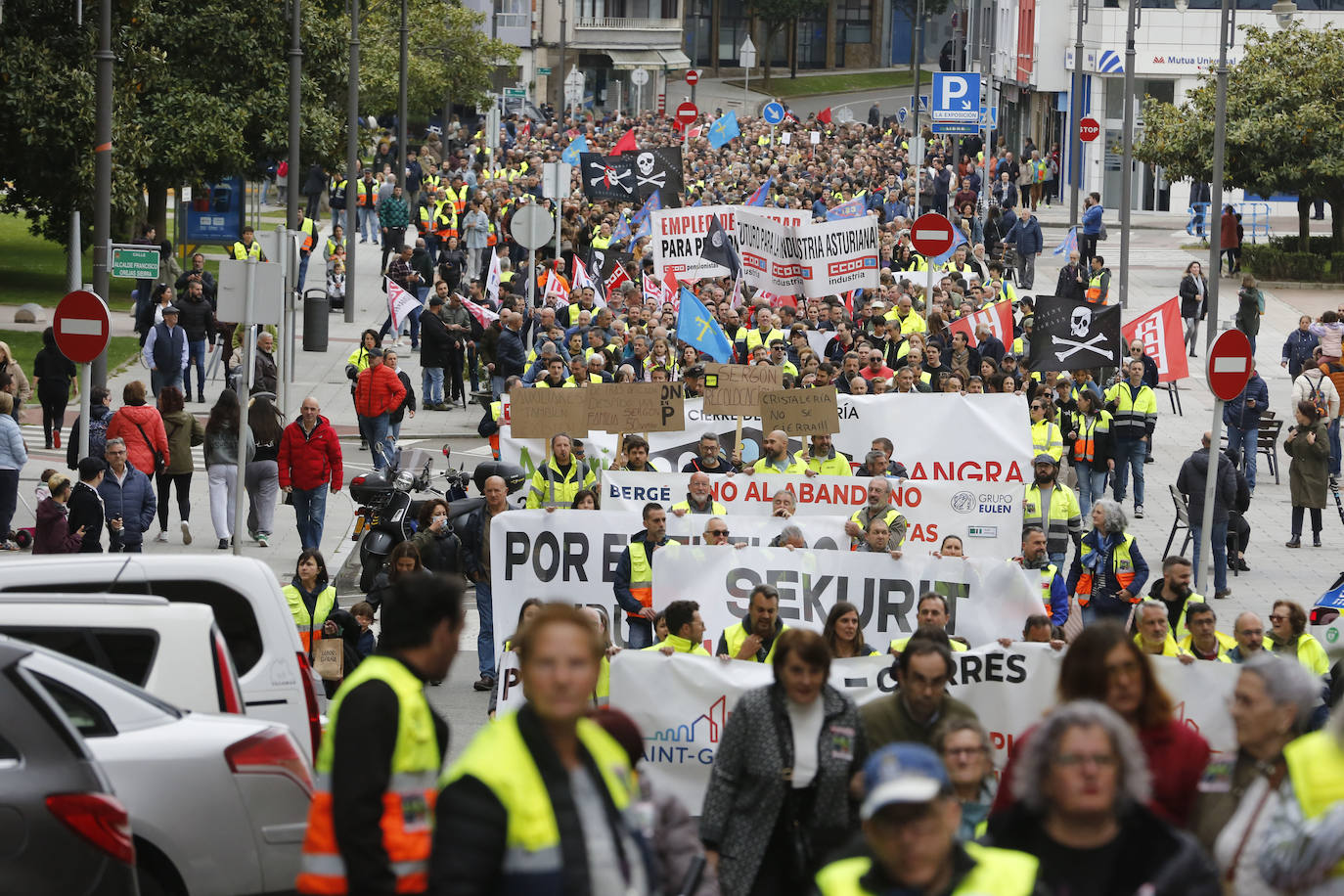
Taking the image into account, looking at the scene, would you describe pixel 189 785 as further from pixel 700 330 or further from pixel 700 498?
pixel 700 330

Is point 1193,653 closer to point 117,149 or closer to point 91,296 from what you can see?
point 91,296

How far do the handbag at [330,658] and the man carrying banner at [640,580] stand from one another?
1.79 meters

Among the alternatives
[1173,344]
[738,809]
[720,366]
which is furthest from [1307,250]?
[738,809]

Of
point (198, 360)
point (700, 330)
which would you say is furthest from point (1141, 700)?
point (198, 360)

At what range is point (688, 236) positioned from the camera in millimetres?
24875

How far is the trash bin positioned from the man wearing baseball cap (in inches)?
1066

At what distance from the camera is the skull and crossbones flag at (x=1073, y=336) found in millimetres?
20078

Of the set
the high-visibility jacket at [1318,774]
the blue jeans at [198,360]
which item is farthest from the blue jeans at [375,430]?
the high-visibility jacket at [1318,774]

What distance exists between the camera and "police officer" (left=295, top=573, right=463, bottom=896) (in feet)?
16.7

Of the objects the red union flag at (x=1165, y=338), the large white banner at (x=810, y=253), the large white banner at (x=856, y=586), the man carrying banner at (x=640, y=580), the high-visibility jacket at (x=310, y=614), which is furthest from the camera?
the large white banner at (x=810, y=253)

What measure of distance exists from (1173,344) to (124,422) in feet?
35.2

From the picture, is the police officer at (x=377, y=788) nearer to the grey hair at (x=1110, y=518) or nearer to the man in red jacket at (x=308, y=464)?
the grey hair at (x=1110, y=518)

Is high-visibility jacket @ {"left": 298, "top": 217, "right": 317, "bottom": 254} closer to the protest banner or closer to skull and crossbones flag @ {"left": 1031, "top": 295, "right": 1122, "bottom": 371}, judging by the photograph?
skull and crossbones flag @ {"left": 1031, "top": 295, "right": 1122, "bottom": 371}

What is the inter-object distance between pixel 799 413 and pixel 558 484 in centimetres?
213
